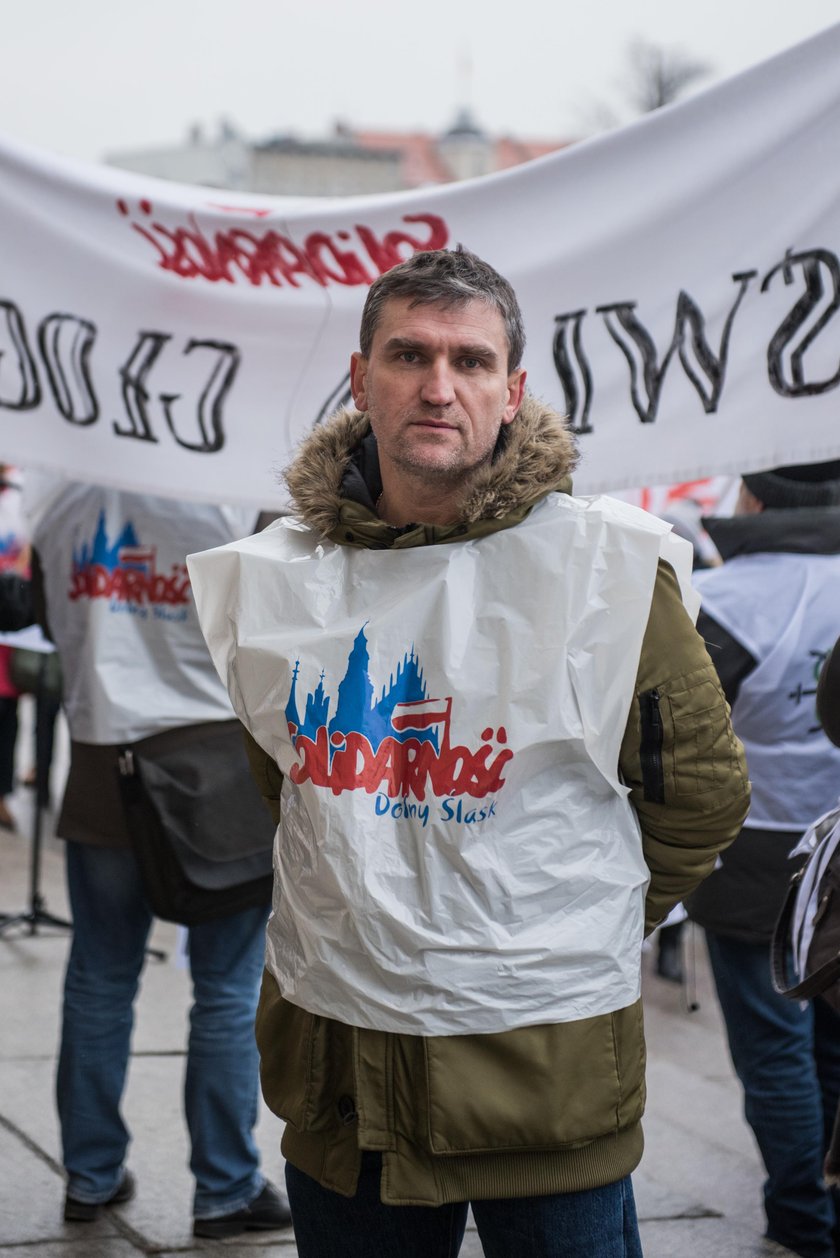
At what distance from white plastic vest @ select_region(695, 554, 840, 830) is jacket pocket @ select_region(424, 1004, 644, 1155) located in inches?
65.4

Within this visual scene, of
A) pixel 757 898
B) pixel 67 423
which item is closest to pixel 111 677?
pixel 67 423

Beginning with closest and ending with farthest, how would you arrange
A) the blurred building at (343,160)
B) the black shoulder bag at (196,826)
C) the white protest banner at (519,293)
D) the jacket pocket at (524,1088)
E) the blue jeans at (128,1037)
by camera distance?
the jacket pocket at (524,1088), the white protest banner at (519,293), the black shoulder bag at (196,826), the blue jeans at (128,1037), the blurred building at (343,160)

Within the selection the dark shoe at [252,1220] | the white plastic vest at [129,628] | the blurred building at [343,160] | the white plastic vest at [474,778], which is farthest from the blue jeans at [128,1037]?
the blurred building at [343,160]

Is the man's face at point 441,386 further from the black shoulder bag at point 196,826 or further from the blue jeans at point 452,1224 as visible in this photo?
the black shoulder bag at point 196,826

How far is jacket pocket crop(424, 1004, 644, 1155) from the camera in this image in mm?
1996

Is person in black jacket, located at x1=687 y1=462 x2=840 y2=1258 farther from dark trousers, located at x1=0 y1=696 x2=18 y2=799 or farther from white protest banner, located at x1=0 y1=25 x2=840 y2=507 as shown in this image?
dark trousers, located at x1=0 y1=696 x2=18 y2=799

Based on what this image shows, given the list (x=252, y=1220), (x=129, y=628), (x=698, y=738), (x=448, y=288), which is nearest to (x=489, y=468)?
(x=448, y=288)

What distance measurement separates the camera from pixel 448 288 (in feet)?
7.14

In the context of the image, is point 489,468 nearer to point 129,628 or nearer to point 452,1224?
point 452,1224

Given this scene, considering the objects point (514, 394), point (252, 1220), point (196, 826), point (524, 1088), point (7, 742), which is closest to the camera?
point (524, 1088)

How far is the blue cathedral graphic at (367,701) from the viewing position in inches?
83.5

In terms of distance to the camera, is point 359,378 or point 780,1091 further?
point 780,1091

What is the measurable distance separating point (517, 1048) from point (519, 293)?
2.01 meters

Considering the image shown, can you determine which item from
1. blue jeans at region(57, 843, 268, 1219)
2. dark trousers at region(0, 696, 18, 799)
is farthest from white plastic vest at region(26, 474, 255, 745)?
dark trousers at region(0, 696, 18, 799)
